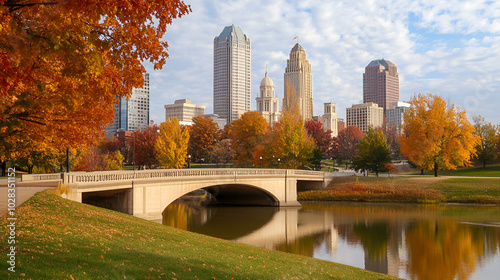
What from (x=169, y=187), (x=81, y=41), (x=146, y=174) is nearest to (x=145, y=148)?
(x=169, y=187)

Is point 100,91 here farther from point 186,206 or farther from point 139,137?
point 139,137

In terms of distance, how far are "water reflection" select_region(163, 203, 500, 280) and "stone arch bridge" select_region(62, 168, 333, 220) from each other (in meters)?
2.59

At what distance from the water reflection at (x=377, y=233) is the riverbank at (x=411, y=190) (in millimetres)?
2699

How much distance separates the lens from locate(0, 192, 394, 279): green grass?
938 cm

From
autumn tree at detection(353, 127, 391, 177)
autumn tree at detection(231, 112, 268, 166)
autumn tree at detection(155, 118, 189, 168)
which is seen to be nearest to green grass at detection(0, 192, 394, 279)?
autumn tree at detection(155, 118, 189, 168)

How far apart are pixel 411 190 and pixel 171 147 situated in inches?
1266

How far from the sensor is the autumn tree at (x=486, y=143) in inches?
2852

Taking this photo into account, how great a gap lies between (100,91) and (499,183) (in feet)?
168

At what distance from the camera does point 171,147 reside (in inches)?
2402

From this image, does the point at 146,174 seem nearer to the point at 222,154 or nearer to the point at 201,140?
the point at 222,154

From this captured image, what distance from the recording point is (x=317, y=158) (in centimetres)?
6950

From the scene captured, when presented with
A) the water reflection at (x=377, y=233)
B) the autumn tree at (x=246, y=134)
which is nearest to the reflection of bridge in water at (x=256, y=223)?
the water reflection at (x=377, y=233)

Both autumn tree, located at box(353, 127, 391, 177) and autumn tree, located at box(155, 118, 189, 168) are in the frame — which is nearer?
autumn tree, located at box(155, 118, 189, 168)

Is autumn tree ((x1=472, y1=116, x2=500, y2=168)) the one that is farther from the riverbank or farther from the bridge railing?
the bridge railing
